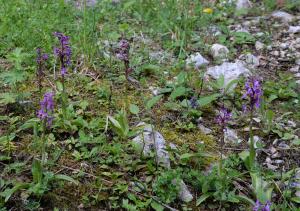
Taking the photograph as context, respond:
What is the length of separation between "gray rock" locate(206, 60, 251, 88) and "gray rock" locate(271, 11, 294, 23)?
1456 mm

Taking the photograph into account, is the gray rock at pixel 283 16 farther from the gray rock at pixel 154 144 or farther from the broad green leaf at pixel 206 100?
the gray rock at pixel 154 144

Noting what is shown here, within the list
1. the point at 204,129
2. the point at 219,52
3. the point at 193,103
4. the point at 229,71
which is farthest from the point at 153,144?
the point at 219,52

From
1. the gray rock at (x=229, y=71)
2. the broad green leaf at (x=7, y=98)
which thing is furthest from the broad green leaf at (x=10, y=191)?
the gray rock at (x=229, y=71)

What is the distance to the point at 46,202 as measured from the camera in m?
2.44

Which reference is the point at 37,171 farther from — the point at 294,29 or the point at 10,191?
the point at 294,29

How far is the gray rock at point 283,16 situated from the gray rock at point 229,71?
1.46 m

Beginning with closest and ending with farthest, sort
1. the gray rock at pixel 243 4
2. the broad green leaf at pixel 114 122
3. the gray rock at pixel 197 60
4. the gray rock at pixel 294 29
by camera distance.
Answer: the broad green leaf at pixel 114 122
the gray rock at pixel 197 60
the gray rock at pixel 294 29
the gray rock at pixel 243 4

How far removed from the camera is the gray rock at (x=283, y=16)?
5195mm

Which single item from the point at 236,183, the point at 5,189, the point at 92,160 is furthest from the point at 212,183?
the point at 5,189

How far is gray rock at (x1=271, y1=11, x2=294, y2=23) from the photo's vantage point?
17.0ft

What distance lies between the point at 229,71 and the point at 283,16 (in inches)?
68.3

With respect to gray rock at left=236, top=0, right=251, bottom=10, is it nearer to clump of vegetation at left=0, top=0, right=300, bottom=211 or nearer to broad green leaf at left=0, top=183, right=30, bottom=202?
clump of vegetation at left=0, top=0, right=300, bottom=211

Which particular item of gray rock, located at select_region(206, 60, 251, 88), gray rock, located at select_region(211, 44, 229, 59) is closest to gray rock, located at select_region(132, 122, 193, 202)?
gray rock, located at select_region(206, 60, 251, 88)

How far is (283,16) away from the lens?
5254 mm
